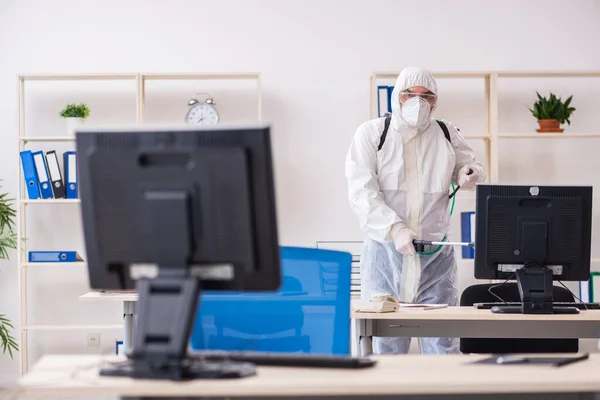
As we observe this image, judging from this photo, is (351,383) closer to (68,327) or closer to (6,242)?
(68,327)

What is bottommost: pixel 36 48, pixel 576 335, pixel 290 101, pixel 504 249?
pixel 576 335

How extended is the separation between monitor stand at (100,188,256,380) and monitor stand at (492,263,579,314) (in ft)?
4.81

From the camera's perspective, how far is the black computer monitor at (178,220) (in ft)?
5.97

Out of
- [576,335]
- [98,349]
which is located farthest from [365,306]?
[98,349]

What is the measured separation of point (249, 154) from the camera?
1.83 metres

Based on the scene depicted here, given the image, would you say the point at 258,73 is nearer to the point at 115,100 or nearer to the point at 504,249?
the point at 115,100

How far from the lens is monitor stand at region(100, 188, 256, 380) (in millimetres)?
1775

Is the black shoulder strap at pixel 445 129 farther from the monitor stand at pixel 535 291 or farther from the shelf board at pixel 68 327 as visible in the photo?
the shelf board at pixel 68 327

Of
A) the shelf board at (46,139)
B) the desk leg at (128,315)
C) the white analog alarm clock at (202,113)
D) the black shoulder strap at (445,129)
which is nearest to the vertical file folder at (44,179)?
the shelf board at (46,139)

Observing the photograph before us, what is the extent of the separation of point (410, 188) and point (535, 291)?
0.75 m

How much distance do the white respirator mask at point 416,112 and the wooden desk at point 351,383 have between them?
5.79 ft

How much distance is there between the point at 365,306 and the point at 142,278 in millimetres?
1434

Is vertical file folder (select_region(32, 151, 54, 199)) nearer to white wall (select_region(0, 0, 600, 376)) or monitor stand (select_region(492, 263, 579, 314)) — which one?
white wall (select_region(0, 0, 600, 376))

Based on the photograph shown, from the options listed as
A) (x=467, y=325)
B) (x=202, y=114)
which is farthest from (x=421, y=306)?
(x=202, y=114)
